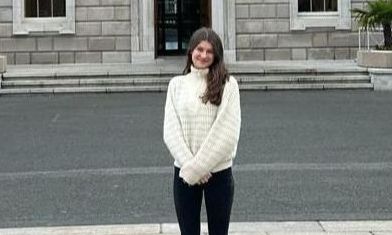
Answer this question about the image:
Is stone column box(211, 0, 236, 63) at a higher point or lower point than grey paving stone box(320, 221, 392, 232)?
higher

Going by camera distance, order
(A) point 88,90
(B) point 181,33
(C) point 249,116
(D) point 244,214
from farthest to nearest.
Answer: (B) point 181,33
(A) point 88,90
(C) point 249,116
(D) point 244,214

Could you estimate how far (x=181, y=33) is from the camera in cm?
2530

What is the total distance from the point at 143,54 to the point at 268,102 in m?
7.32

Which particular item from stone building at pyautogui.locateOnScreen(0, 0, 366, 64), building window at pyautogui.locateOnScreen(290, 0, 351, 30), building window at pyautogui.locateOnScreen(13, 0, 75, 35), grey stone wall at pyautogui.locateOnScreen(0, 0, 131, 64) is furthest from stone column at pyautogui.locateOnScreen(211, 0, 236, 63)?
building window at pyautogui.locateOnScreen(13, 0, 75, 35)

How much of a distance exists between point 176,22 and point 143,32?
2511mm

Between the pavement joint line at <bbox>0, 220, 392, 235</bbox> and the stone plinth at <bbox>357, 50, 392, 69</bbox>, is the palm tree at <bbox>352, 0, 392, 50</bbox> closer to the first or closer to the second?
the stone plinth at <bbox>357, 50, 392, 69</bbox>

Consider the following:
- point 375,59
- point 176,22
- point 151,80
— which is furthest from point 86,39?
point 375,59

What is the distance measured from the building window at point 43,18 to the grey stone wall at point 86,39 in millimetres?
158

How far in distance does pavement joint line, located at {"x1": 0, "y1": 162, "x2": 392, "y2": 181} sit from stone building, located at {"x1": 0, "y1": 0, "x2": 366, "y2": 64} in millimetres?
13279

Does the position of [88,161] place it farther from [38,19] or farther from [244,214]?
[38,19]

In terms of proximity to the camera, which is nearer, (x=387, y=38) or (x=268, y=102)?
(x=268, y=102)

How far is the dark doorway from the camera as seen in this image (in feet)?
82.0

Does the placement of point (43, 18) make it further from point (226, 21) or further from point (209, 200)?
point (209, 200)

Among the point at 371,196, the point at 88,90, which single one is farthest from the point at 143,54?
the point at 371,196
